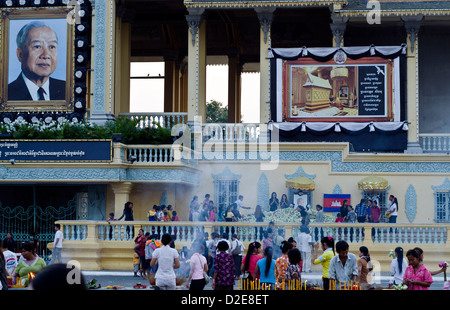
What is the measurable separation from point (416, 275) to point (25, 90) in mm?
23730

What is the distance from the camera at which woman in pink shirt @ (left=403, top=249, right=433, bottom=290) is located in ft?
40.3

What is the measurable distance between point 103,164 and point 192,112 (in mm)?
5641

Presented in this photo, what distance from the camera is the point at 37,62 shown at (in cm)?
3278

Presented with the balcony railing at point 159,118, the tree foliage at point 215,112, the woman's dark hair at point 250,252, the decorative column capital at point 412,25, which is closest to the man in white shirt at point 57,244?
the woman's dark hair at point 250,252

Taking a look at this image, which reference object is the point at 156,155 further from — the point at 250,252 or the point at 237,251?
the point at 250,252

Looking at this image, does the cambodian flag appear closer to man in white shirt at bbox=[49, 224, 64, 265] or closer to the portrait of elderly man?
man in white shirt at bbox=[49, 224, 64, 265]

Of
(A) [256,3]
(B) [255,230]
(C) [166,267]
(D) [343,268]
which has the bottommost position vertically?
(B) [255,230]

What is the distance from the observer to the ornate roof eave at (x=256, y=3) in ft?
102

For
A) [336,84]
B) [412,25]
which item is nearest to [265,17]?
[336,84]

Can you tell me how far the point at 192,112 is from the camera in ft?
103

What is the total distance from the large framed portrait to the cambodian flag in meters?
11.1

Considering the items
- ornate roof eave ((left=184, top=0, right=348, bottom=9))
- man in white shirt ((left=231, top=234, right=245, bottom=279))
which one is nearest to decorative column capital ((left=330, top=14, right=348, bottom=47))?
ornate roof eave ((left=184, top=0, right=348, bottom=9))

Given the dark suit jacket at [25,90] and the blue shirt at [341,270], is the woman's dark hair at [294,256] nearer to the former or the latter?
the blue shirt at [341,270]
